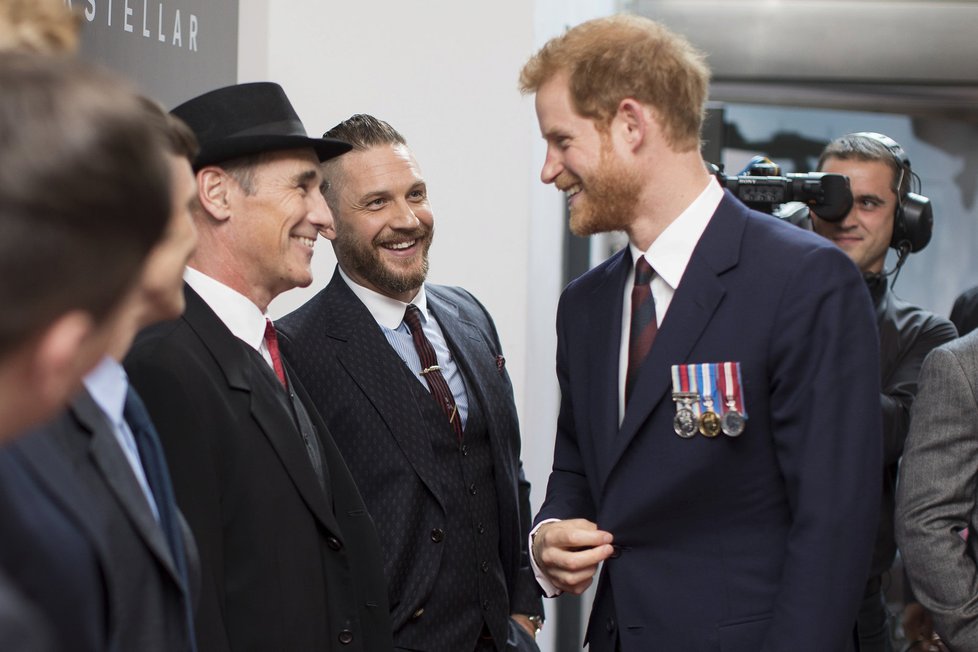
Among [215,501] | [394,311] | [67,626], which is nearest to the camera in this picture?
[67,626]

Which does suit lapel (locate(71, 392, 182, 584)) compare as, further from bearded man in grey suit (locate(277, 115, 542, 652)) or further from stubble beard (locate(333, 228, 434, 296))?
stubble beard (locate(333, 228, 434, 296))

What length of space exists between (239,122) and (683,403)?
942mm

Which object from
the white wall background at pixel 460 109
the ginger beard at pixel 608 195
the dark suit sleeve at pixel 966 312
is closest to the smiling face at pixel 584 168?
the ginger beard at pixel 608 195

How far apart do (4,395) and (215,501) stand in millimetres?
1141

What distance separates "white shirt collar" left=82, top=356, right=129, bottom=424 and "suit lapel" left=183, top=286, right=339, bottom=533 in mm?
450

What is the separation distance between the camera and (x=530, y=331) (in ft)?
12.3

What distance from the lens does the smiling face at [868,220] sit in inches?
111

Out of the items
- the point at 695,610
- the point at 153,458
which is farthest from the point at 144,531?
the point at 695,610

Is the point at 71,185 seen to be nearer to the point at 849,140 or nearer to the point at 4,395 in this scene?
the point at 4,395

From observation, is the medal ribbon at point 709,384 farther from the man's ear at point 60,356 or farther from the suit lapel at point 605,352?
the man's ear at point 60,356

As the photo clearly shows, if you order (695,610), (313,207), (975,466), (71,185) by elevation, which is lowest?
(695,610)

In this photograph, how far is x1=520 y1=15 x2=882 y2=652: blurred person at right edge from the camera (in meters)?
1.69

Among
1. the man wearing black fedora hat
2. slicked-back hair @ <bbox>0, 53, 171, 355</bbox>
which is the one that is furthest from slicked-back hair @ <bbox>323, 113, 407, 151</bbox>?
slicked-back hair @ <bbox>0, 53, 171, 355</bbox>

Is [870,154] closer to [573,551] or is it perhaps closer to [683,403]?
[683,403]
